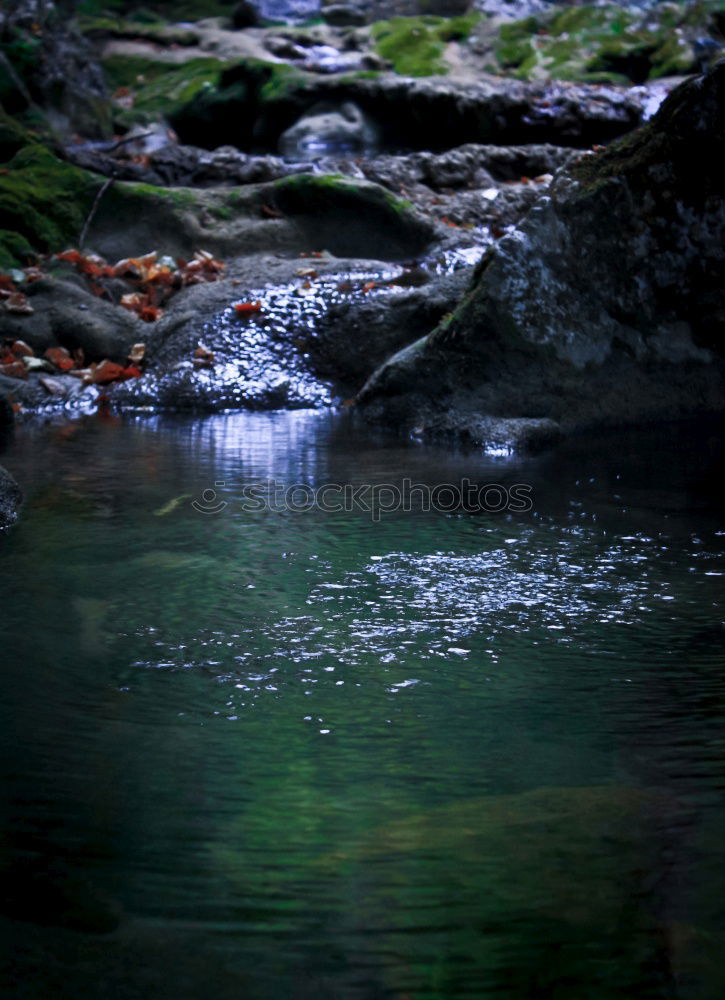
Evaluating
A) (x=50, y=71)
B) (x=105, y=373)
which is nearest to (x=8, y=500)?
(x=105, y=373)

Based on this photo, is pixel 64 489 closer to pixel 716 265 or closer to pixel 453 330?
pixel 453 330

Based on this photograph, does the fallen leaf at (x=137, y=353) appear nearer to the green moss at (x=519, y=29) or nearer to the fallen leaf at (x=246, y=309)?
the fallen leaf at (x=246, y=309)

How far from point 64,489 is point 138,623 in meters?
1.74

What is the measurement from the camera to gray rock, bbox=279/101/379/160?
15781mm

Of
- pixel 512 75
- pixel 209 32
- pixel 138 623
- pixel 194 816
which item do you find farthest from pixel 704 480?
pixel 209 32

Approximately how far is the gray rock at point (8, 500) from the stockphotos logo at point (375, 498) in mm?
622

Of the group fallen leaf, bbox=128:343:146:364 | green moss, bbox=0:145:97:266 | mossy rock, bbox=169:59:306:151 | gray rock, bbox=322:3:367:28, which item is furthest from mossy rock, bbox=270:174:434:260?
gray rock, bbox=322:3:367:28

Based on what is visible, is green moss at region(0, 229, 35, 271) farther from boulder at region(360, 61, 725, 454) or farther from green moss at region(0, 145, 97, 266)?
boulder at region(360, 61, 725, 454)

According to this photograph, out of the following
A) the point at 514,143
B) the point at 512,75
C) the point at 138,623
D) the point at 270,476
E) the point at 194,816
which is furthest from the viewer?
the point at 512,75

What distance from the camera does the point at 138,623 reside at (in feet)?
8.48

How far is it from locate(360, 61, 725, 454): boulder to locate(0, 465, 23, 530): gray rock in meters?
2.40

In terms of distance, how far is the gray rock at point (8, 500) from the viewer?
353 centimetres

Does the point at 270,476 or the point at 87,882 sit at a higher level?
the point at 270,476
